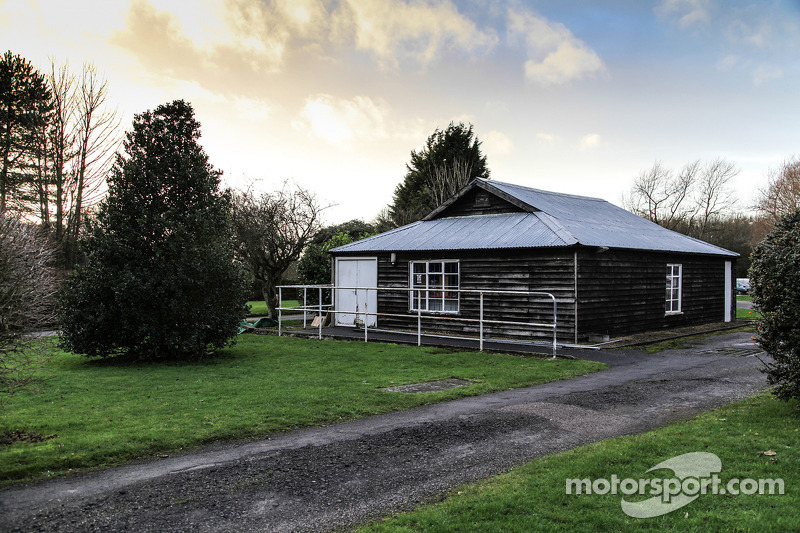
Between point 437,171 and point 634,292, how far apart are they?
1115 inches

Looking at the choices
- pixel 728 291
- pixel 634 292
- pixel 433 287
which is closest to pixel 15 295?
pixel 433 287

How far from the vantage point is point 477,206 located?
20.7m

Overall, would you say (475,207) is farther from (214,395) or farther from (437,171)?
(437,171)

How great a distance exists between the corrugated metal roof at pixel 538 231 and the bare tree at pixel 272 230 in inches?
261

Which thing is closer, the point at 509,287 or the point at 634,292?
the point at 509,287

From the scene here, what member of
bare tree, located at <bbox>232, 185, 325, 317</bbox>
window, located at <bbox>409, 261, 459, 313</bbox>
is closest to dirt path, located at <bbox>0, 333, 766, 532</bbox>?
window, located at <bbox>409, 261, 459, 313</bbox>

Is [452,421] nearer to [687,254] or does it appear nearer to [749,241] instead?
[687,254]

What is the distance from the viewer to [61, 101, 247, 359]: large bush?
41.2 feet

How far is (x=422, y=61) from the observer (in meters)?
21.2

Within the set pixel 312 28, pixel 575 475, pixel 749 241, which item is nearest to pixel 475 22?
pixel 312 28

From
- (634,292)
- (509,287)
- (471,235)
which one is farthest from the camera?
(471,235)

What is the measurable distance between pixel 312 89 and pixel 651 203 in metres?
40.6

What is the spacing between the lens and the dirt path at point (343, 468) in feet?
14.5

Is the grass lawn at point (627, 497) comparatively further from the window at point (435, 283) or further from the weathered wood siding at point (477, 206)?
the weathered wood siding at point (477, 206)
